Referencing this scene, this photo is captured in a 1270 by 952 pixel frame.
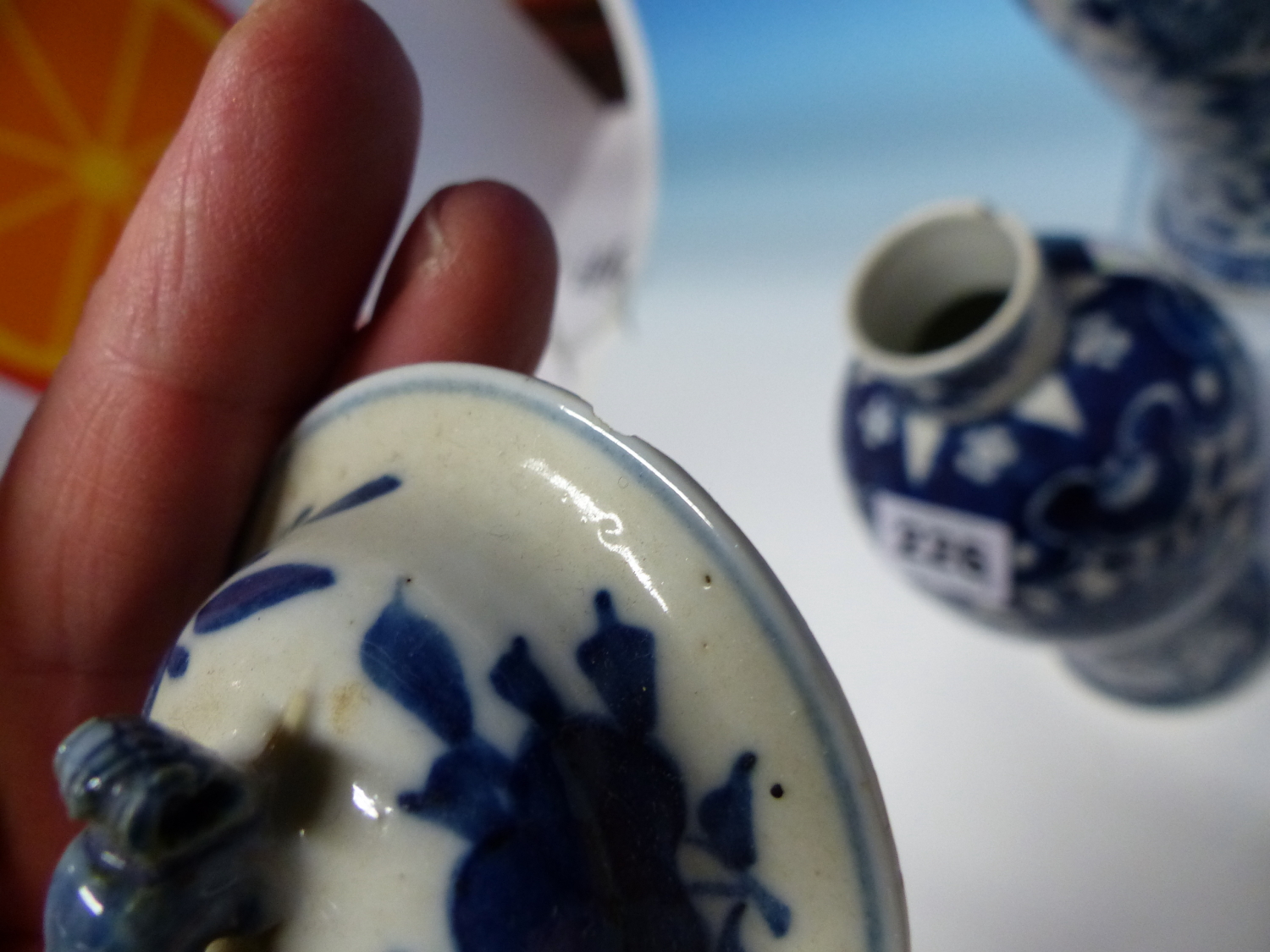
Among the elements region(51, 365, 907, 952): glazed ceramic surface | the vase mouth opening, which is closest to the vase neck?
the vase mouth opening

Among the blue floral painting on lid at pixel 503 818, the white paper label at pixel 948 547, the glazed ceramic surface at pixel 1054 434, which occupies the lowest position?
the blue floral painting on lid at pixel 503 818

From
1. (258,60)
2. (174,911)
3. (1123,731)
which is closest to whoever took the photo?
(174,911)

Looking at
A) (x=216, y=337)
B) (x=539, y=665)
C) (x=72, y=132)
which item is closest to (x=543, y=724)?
(x=539, y=665)

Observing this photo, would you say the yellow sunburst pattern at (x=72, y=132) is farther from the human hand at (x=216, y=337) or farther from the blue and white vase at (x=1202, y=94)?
the blue and white vase at (x=1202, y=94)

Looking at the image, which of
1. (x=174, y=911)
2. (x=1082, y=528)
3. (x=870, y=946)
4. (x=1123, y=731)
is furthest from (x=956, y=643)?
(x=174, y=911)

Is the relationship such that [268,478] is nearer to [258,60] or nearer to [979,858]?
[258,60]

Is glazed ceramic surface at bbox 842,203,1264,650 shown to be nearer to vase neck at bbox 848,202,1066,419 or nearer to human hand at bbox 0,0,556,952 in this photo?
vase neck at bbox 848,202,1066,419

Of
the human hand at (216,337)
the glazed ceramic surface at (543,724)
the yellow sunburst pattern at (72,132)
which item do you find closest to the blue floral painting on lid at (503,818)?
the glazed ceramic surface at (543,724)
